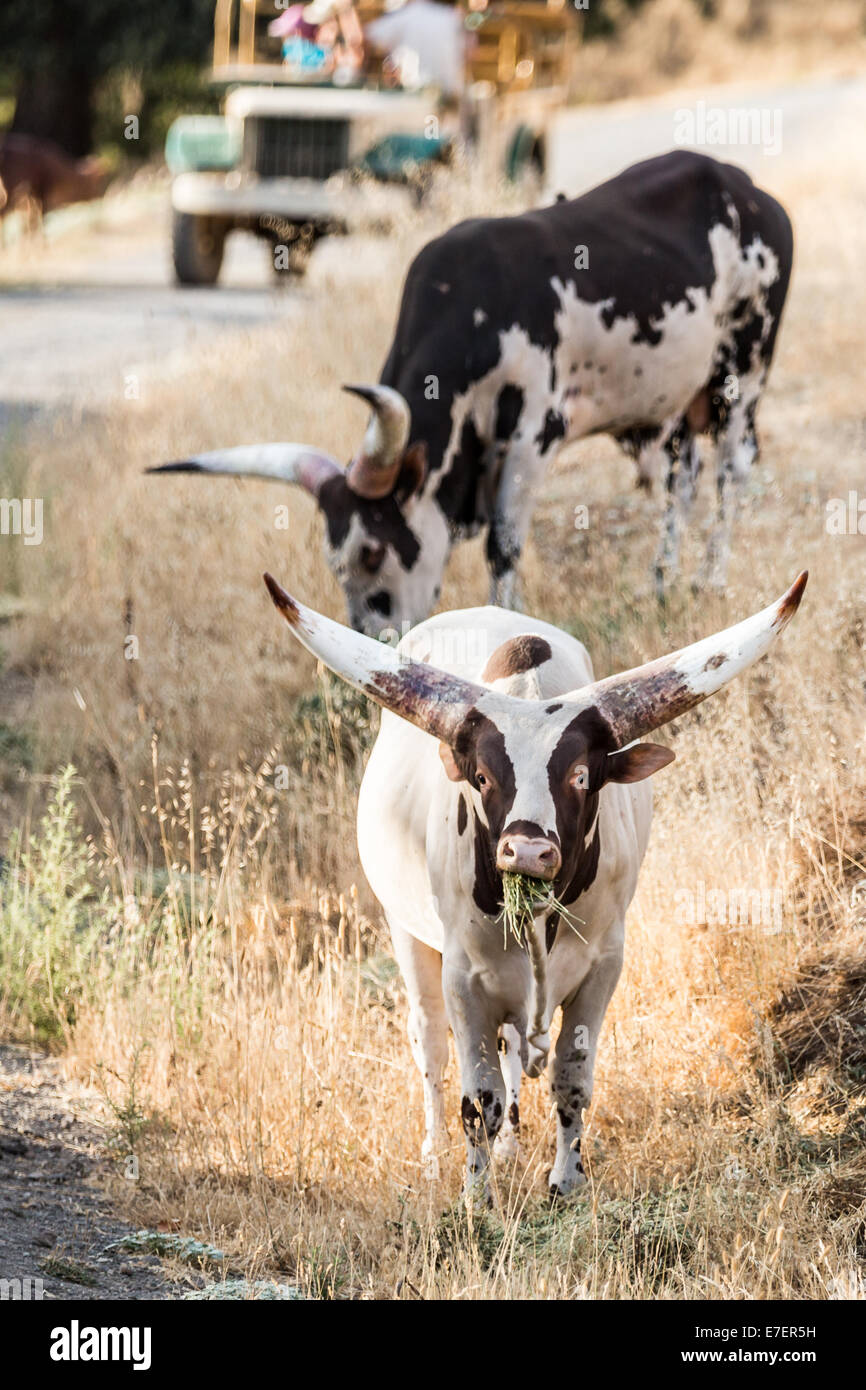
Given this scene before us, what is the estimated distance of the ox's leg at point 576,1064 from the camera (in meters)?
4.50

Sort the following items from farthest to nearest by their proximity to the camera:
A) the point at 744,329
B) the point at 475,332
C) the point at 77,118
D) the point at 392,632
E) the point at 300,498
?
the point at 77,118, the point at 300,498, the point at 744,329, the point at 475,332, the point at 392,632

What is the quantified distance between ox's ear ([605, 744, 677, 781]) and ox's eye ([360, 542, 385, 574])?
10.1ft

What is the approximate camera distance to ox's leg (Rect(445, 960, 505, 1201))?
14.5 feet

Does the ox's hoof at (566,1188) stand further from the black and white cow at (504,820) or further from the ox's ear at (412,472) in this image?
the ox's ear at (412,472)

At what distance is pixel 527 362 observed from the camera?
730cm

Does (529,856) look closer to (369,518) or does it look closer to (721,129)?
(369,518)

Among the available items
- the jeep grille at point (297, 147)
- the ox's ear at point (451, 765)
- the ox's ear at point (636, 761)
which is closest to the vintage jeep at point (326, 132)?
the jeep grille at point (297, 147)

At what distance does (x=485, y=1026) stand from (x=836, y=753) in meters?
1.97

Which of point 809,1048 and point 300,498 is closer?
point 809,1048

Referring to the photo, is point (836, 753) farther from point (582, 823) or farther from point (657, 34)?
point (657, 34)

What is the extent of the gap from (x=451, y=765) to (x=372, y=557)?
3.00 meters

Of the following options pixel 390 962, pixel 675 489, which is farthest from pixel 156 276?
pixel 390 962
